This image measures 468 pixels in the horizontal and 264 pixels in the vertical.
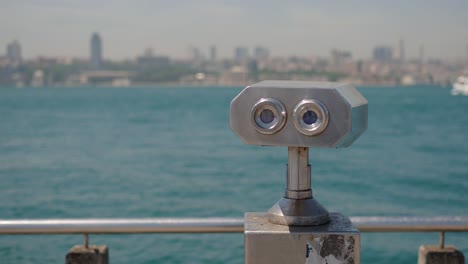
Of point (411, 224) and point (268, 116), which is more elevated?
point (268, 116)

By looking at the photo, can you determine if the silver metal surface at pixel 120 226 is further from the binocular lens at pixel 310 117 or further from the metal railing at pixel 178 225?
the binocular lens at pixel 310 117

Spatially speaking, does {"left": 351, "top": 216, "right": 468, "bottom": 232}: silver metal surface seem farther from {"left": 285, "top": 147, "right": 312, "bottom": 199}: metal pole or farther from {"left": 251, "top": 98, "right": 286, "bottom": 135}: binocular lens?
{"left": 251, "top": 98, "right": 286, "bottom": 135}: binocular lens

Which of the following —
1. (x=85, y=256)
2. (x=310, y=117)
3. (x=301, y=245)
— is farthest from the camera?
(x=85, y=256)

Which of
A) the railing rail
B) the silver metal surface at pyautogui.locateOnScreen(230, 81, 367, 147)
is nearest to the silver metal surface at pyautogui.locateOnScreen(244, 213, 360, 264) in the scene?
the silver metal surface at pyautogui.locateOnScreen(230, 81, 367, 147)

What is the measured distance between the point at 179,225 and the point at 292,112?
3.24 feet

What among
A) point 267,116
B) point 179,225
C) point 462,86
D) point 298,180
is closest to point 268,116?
point 267,116

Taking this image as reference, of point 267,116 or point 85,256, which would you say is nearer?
point 267,116

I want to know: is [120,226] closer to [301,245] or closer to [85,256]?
[85,256]

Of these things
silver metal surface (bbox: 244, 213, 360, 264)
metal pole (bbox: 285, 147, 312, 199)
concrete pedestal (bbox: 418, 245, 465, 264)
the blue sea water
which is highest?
metal pole (bbox: 285, 147, 312, 199)

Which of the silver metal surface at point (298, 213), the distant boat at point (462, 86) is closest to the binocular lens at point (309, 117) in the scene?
the silver metal surface at point (298, 213)

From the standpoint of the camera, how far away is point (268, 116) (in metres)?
1.85

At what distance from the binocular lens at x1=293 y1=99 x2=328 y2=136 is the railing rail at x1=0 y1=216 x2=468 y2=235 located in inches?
35.7

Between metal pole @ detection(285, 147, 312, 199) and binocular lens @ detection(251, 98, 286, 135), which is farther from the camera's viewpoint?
metal pole @ detection(285, 147, 312, 199)

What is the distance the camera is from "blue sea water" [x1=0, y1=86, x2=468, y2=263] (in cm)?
1216
